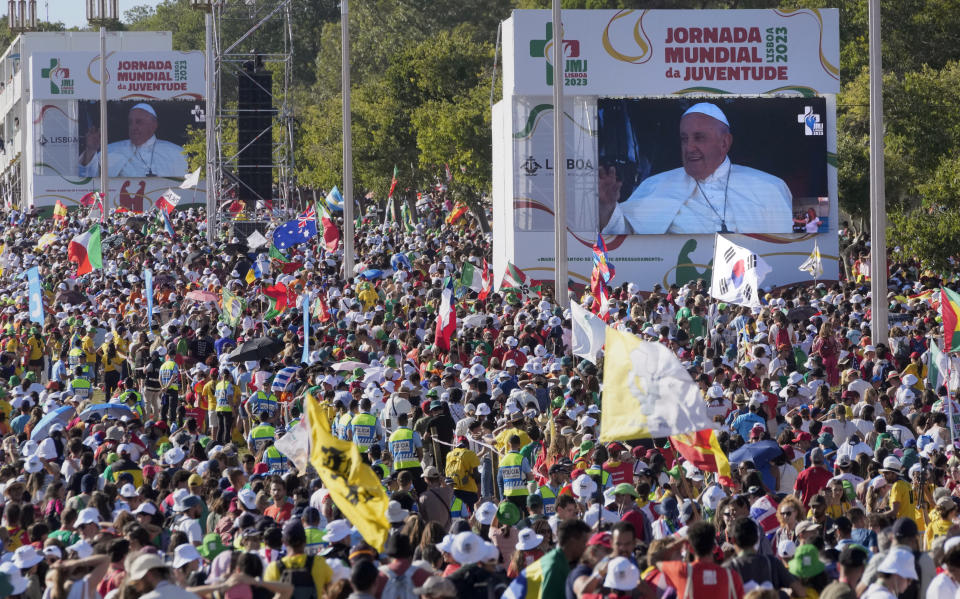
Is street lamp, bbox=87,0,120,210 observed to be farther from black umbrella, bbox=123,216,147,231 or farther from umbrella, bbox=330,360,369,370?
umbrella, bbox=330,360,369,370

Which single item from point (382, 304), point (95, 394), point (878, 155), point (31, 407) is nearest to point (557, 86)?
point (382, 304)

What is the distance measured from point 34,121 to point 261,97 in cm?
2993

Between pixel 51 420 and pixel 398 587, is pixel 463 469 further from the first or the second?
Answer: pixel 398 587

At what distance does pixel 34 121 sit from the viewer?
76.0m

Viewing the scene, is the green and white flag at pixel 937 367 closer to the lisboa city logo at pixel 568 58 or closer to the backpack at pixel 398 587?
the backpack at pixel 398 587

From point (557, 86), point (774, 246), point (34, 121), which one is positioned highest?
point (34, 121)

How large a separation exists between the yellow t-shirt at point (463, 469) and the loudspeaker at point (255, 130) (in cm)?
3568

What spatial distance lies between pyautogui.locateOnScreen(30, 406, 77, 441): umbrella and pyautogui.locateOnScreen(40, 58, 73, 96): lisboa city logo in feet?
201

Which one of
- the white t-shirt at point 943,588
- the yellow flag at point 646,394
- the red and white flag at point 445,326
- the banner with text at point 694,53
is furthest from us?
the banner with text at point 694,53

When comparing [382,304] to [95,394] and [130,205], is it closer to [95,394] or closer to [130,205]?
[95,394]

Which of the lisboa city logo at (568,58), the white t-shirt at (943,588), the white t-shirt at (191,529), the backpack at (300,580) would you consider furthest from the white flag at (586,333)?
the lisboa city logo at (568,58)

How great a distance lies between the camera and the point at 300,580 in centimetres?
901

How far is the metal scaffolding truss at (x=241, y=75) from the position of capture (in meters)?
47.8

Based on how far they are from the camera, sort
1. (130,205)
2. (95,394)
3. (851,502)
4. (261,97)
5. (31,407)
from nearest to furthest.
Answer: (851,502)
(31,407)
(95,394)
(261,97)
(130,205)
